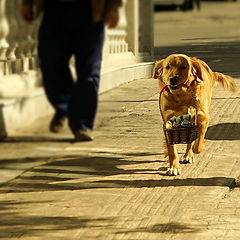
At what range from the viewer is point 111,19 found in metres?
1.46

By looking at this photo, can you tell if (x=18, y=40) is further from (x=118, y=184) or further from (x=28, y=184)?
(x=118, y=184)

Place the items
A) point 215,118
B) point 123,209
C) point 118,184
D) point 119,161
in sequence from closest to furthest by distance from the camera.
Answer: point 123,209, point 118,184, point 119,161, point 215,118

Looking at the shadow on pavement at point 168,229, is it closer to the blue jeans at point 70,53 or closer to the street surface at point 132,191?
the street surface at point 132,191

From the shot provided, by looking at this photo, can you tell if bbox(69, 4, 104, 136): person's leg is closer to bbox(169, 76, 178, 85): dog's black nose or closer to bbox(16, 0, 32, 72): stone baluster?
bbox(16, 0, 32, 72): stone baluster

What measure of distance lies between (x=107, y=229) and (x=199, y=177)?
1626 mm

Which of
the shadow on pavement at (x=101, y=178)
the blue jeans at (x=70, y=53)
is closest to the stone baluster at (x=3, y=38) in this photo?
the blue jeans at (x=70, y=53)

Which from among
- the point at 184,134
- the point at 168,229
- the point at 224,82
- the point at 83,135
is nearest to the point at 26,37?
the point at 83,135

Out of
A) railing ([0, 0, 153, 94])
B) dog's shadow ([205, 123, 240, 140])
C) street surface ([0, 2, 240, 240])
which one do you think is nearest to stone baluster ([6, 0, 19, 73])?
railing ([0, 0, 153, 94])

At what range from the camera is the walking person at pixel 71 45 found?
144 centimetres

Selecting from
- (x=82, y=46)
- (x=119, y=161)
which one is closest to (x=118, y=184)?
(x=119, y=161)

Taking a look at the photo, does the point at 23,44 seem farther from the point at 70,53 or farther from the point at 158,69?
the point at 158,69

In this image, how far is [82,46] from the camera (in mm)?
1479

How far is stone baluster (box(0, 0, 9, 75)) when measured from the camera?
153 centimetres

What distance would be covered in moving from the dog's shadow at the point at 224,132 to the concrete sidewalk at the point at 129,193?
2.41 ft
